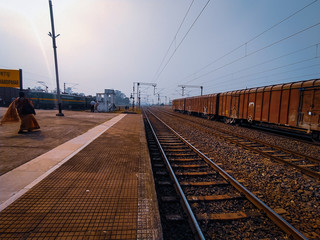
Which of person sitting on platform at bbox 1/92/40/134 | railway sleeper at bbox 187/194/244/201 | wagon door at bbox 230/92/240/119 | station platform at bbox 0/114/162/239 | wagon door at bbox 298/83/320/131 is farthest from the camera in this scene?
wagon door at bbox 230/92/240/119

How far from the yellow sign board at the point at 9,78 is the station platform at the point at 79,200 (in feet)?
33.2

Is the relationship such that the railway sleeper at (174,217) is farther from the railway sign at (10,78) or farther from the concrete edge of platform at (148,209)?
the railway sign at (10,78)

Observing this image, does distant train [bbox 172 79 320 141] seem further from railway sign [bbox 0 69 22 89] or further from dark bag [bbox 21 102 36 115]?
railway sign [bbox 0 69 22 89]

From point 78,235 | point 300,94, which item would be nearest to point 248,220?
point 78,235

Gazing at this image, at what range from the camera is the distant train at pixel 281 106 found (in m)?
9.38

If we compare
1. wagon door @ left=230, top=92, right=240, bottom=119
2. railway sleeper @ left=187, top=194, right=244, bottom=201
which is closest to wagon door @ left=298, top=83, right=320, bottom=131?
wagon door @ left=230, top=92, right=240, bottom=119

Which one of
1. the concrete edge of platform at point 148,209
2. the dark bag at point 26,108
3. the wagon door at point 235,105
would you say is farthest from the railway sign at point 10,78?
the wagon door at point 235,105

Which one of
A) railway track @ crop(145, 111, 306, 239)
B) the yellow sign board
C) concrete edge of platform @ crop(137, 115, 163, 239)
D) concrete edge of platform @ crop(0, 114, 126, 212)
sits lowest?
railway track @ crop(145, 111, 306, 239)

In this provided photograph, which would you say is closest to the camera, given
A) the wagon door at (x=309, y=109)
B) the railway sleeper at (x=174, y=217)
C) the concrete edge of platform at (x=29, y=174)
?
the railway sleeper at (x=174, y=217)

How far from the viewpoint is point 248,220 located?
3.06m

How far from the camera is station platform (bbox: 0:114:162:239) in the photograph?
2.32 metres

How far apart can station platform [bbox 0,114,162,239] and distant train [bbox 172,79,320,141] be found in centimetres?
989

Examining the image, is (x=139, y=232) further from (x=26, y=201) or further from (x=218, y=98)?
(x=218, y=98)

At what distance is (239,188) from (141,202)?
2375mm
